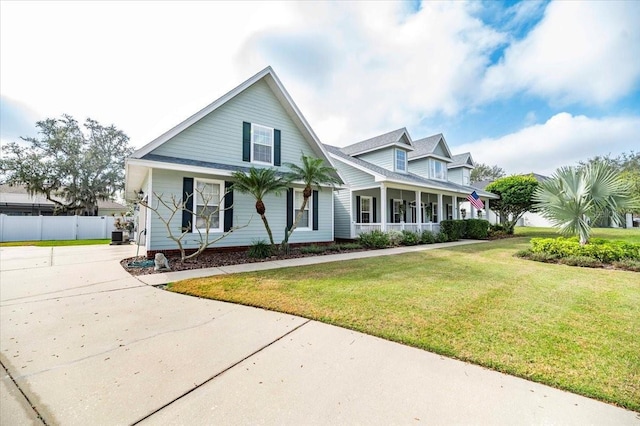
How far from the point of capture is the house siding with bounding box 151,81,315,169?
385 inches

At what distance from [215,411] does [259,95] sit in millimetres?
11512

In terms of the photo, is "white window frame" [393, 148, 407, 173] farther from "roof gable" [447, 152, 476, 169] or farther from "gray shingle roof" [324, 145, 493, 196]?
"roof gable" [447, 152, 476, 169]

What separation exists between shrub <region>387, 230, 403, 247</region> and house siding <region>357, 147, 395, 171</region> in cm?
558

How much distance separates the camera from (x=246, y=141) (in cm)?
1098

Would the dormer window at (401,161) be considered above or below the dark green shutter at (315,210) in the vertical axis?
above

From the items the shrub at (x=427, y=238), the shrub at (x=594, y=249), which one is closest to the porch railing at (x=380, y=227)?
the shrub at (x=427, y=238)

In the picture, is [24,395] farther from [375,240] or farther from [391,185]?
[391,185]

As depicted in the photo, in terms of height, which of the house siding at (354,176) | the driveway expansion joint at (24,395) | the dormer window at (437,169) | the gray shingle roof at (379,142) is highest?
the gray shingle roof at (379,142)

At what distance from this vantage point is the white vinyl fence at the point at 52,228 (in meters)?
17.7

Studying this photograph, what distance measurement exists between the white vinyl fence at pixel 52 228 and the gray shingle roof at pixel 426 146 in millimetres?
24619

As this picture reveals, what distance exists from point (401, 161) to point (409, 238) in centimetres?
658

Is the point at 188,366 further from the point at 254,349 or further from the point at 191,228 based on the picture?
the point at 191,228

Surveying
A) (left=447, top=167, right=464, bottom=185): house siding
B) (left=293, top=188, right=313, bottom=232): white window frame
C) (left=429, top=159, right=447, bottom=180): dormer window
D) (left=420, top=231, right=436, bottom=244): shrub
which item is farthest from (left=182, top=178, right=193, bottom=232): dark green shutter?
(left=447, top=167, right=464, bottom=185): house siding

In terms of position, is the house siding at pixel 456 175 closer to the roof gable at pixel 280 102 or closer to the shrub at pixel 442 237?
the shrub at pixel 442 237
